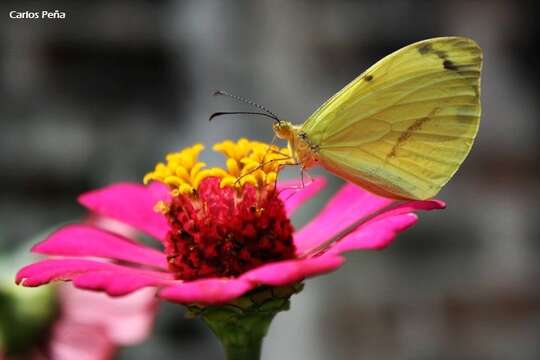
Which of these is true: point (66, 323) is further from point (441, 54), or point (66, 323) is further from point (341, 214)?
point (441, 54)

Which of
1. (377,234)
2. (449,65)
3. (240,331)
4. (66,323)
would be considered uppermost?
(449,65)

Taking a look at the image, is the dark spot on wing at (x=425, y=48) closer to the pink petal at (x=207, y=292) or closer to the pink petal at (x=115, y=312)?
the pink petal at (x=207, y=292)

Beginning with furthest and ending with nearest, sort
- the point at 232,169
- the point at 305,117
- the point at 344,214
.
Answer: the point at 305,117
the point at 344,214
the point at 232,169

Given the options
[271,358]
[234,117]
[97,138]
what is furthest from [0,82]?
[271,358]

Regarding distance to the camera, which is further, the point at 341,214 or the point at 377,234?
the point at 341,214

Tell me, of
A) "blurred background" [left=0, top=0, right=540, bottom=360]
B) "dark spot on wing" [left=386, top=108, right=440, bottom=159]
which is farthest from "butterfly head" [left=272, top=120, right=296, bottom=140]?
"blurred background" [left=0, top=0, right=540, bottom=360]

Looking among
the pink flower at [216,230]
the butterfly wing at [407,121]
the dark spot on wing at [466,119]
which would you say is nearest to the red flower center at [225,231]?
the pink flower at [216,230]

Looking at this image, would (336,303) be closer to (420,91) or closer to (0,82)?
(0,82)

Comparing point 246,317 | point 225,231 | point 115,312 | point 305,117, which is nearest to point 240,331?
point 246,317
